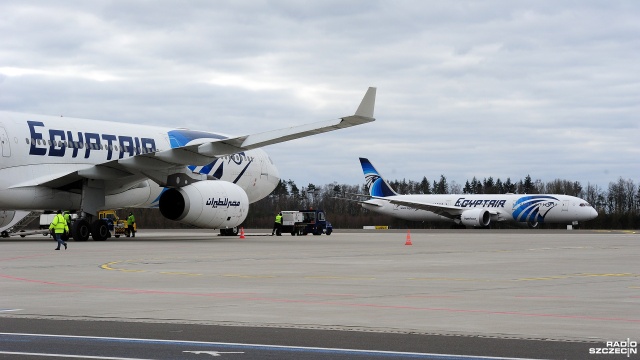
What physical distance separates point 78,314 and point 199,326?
201 cm

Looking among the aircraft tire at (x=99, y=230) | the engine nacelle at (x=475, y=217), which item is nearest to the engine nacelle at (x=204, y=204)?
the aircraft tire at (x=99, y=230)

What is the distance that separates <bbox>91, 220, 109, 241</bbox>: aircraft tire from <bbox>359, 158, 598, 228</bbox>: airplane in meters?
48.0

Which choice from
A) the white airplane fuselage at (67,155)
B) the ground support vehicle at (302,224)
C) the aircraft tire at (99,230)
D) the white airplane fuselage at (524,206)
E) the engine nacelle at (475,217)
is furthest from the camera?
the engine nacelle at (475,217)

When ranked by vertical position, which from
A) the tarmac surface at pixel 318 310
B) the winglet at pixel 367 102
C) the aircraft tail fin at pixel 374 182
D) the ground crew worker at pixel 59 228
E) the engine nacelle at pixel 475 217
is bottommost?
the tarmac surface at pixel 318 310

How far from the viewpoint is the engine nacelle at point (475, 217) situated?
77.8 m

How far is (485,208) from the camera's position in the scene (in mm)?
80688

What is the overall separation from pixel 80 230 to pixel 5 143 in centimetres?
427

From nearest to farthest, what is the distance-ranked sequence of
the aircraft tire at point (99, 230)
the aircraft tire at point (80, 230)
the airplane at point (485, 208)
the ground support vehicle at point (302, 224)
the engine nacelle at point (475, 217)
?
the aircraft tire at point (80, 230) → the aircraft tire at point (99, 230) → the ground support vehicle at point (302, 224) → the airplane at point (485, 208) → the engine nacelle at point (475, 217)

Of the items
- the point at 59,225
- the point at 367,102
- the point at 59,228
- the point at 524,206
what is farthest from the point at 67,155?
the point at 524,206

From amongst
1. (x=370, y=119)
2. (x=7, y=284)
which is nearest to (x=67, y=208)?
(x=370, y=119)

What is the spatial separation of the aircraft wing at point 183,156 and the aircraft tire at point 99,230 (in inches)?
77.6

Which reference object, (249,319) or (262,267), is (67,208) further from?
(249,319)

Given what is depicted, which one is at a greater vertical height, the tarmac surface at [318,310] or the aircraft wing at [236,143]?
the aircraft wing at [236,143]

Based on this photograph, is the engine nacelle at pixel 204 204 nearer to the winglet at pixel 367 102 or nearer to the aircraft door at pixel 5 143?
the aircraft door at pixel 5 143
